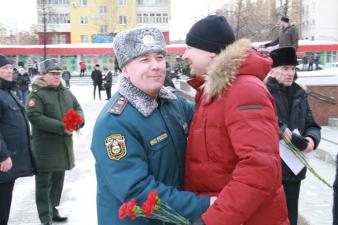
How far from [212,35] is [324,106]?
8441mm

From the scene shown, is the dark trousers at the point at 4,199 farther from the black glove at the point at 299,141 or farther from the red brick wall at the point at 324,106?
the red brick wall at the point at 324,106

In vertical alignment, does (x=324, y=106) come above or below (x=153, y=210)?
below

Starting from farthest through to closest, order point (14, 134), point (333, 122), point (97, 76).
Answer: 1. point (97, 76)
2. point (333, 122)
3. point (14, 134)

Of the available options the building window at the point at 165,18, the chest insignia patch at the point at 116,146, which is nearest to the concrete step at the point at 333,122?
the chest insignia patch at the point at 116,146

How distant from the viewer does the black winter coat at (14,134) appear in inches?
174

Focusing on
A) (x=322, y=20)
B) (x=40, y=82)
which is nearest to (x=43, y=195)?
(x=40, y=82)

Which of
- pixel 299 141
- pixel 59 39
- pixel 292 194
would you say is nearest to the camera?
pixel 299 141

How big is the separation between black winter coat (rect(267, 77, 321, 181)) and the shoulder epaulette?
1904 mm

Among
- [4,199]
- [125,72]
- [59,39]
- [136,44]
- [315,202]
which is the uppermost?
[59,39]

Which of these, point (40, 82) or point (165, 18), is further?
point (165, 18)

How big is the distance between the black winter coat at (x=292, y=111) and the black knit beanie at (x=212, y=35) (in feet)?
5.80

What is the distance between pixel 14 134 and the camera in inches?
177

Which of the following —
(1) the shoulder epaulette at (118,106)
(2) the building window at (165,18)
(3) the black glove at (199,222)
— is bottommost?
(3) the black glove at (199,222)

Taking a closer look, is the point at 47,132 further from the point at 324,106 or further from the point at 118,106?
the point at 324,106
